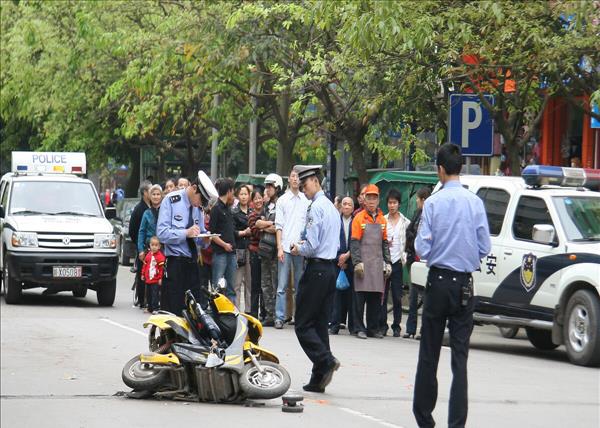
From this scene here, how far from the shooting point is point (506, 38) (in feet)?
57.1

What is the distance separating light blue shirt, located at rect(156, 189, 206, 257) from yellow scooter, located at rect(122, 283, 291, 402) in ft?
5.91

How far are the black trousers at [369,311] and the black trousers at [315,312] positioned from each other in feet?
18.8

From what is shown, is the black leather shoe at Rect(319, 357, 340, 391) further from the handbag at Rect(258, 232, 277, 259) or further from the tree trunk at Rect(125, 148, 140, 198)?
the tree trunk at Rect(125, 148, 140, 198)

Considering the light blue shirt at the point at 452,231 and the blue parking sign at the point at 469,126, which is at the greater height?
the blue parking sign at the point at 469,126

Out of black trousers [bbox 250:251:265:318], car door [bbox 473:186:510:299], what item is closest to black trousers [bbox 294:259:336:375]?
car door [bbox 473:186:510:299]

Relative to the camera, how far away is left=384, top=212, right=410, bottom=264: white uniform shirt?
18.3 m

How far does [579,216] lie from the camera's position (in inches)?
619

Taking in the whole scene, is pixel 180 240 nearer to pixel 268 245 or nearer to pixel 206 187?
pixel 206 187

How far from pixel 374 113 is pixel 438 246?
12.6 m

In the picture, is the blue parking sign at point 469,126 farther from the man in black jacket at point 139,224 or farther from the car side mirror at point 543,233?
the man in black jacket at point 139,224

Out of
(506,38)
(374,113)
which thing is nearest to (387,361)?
(506,38)

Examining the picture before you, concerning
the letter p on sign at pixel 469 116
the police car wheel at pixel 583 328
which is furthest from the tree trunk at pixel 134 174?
the police car wheel at pixel 583 328

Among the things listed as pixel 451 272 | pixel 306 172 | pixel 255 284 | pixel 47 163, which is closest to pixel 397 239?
pixel 255 284

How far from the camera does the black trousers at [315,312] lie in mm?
11820
